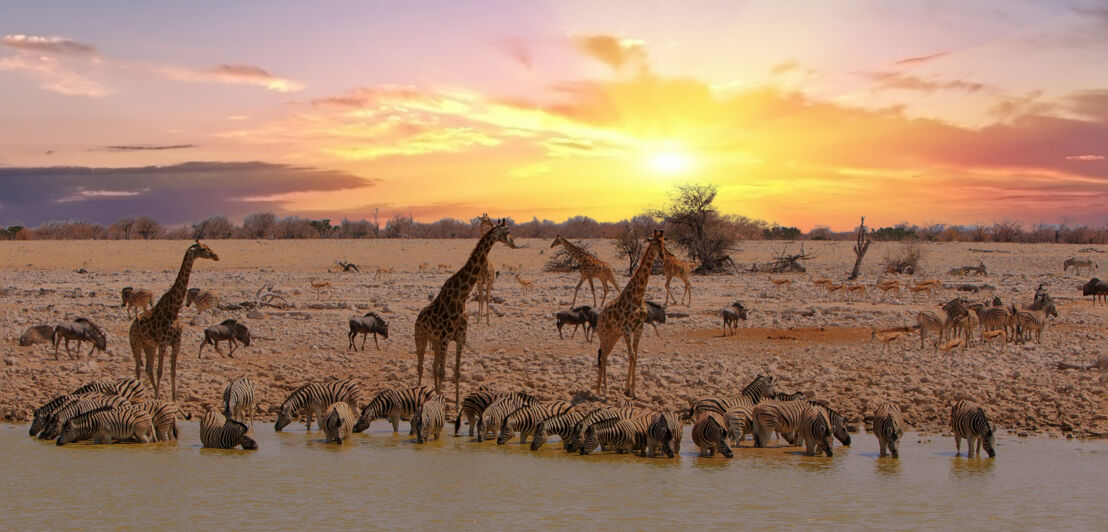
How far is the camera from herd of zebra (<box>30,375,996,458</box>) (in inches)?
413

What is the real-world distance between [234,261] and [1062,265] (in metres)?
38.4

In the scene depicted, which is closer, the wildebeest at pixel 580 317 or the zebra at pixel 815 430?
the zebra at pixel 815 430

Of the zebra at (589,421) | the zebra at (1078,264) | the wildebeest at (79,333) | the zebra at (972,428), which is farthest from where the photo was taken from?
the zebra at (1078,264)

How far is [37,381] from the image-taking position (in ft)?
49.8

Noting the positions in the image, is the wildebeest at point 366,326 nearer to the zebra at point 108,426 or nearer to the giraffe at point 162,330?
the giraffe at point 162,330

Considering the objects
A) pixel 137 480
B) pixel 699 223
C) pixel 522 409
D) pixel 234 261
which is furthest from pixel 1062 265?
pixel 137 480

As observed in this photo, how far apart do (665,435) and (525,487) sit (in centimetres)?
190

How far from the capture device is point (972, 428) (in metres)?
10.5

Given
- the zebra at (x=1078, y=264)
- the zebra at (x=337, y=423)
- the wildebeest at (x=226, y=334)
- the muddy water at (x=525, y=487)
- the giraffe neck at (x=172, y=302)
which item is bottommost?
the muddy water at (x=525, y=487)

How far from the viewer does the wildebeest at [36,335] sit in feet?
60.3

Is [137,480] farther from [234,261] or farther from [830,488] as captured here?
[234,261]

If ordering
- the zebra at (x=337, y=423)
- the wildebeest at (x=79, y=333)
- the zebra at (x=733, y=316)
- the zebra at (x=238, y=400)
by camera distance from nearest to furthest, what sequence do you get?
the zebra at (x=337, y=423) < the zebra at (x=238, y=400) < the wildebeest at (x=79, y=333) < the zebra at (x=733, y=316)

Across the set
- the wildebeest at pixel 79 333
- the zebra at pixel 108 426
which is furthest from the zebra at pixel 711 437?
the wildebeest at pixel 79 333

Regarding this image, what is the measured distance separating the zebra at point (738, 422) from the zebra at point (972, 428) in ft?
6.98
